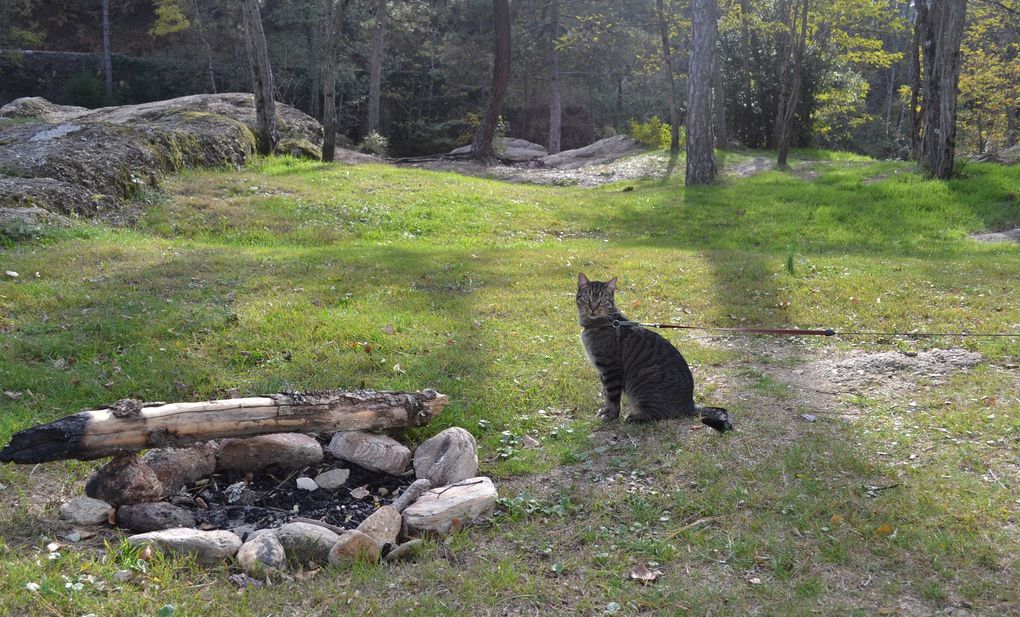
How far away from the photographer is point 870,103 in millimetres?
50469

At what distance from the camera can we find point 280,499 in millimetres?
5625

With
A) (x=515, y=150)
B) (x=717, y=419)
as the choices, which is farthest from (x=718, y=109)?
(x=717, y=419)

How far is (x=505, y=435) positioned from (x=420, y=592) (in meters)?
2.26

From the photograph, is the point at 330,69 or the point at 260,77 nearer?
the point at 260,77

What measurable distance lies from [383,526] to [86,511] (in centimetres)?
195

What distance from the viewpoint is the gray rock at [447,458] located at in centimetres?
567

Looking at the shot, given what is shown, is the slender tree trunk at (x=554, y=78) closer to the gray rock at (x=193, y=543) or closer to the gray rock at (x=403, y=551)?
the gray rock at (x=403, y=551)

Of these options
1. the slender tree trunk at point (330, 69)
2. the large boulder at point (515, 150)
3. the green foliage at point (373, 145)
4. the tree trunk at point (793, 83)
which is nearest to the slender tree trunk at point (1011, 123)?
the tree trunk at point (793, 83)

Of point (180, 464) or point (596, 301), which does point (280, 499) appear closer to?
point (180, 464)

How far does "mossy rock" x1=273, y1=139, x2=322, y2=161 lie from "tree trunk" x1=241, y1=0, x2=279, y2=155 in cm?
53

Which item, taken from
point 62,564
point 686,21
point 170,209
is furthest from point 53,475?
point 686,21

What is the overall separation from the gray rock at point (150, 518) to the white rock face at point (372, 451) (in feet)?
4.32

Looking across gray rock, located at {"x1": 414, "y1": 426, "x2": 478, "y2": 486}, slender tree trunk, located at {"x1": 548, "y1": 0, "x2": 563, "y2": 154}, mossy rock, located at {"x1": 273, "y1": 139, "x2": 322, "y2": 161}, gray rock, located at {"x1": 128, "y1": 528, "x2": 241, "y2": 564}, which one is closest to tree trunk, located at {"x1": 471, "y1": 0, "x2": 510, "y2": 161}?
mossy rock, located at {"x1": 273, "y1": 139, "x2": 322, "y2": 161}

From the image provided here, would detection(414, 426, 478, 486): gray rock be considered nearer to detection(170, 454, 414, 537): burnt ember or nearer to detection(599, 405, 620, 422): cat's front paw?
detection(170, 454, 414, 537): burnt ember
